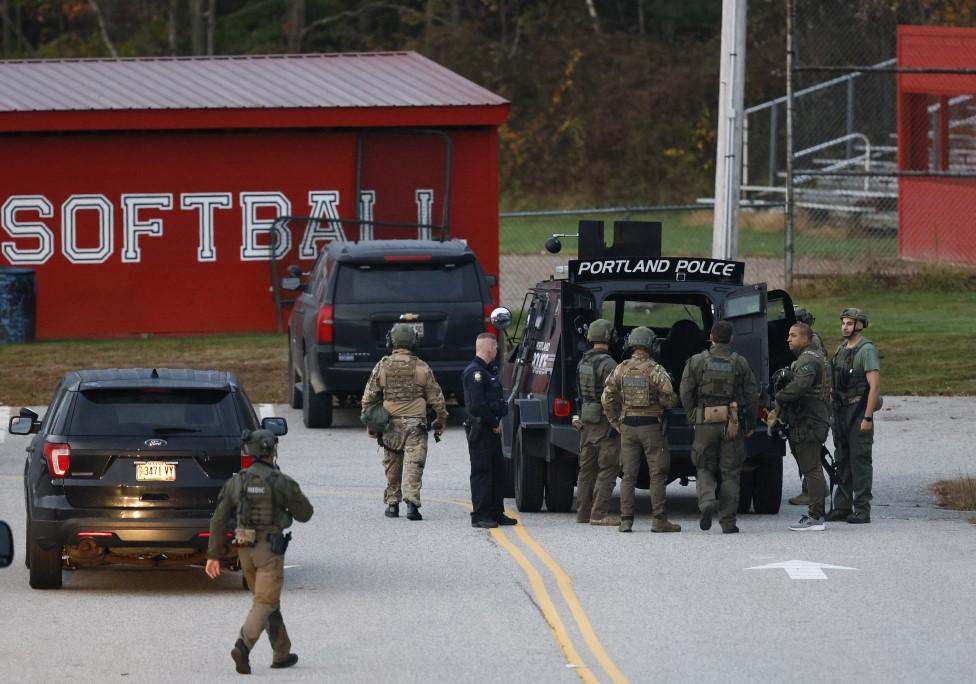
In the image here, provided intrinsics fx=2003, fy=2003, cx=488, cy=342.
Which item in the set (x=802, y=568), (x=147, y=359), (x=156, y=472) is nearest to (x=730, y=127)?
(x=147, y=359)

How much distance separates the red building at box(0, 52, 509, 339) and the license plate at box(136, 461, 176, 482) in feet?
56.5

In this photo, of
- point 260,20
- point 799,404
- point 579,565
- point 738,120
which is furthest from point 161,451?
point 260,20

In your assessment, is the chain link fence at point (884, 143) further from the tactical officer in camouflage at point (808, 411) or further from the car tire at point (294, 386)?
the tactical officer in camouflage at point (808, 411)

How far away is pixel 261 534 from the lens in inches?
414

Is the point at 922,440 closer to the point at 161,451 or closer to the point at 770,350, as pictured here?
the point at 770,350

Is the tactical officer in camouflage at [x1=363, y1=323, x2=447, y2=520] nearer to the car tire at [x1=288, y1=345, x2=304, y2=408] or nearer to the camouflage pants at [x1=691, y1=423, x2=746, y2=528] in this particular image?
the camouflage pants at [x1=691, y1=423, x2=746, y2=528]

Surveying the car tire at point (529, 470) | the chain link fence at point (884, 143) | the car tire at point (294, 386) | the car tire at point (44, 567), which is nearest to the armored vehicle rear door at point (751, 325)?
the car tire at point (529, 470)

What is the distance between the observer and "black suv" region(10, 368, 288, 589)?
40.3 feet

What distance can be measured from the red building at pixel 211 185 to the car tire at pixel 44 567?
16928 millimetres

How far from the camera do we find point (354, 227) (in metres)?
30.0

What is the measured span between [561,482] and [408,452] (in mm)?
1404

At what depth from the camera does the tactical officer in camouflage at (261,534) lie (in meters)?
10.2

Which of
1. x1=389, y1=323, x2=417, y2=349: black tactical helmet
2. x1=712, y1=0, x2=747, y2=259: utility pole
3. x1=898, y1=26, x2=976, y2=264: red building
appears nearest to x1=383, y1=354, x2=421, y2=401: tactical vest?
x1=389, y1=323, x2=417, y2=349: black tactical helmet

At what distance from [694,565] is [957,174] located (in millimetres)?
18138
